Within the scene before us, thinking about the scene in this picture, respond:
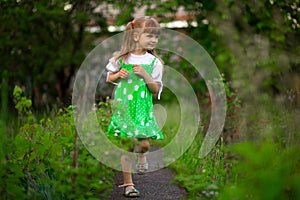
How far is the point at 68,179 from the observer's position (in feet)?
8.93

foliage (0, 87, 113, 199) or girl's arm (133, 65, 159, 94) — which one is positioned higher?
girl's arm (133, 65, 159, 94)

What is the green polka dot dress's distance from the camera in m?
3.76

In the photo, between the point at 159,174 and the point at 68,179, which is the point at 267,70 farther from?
the point at 68,179

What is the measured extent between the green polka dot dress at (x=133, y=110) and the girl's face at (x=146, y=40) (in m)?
0.14

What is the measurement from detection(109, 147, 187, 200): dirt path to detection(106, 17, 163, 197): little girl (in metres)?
0.14

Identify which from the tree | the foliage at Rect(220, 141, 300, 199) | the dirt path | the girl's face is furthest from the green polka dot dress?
the tree

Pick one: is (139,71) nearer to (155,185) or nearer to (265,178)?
(155,185)

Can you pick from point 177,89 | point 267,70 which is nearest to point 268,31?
point 267,70

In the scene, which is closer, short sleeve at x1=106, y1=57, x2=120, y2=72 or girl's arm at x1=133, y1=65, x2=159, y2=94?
girl's arm at x1=133, y1=65, x2=159, y2=94

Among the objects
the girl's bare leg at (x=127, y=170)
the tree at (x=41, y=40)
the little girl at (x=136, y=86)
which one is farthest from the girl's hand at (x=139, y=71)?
the tree at (x=41, y=40)

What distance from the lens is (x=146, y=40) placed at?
3.92 m

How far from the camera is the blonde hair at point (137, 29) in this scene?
3.92 metres

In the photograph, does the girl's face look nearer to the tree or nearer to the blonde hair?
the blonde hair

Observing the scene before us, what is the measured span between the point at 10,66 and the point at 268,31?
4671mm
